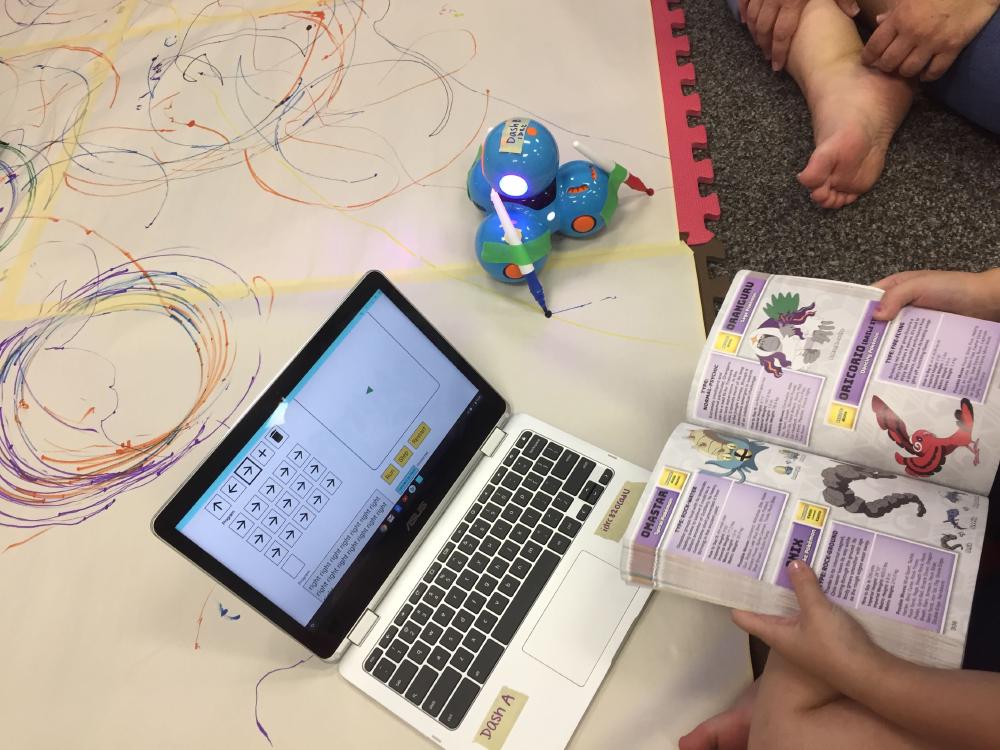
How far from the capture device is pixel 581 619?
50 centimetres

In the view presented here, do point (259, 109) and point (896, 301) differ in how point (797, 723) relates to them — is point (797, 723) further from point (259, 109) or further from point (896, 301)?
point (259, 109)

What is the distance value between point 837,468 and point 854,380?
7 centimetres

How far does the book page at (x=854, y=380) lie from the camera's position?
18.9 inches

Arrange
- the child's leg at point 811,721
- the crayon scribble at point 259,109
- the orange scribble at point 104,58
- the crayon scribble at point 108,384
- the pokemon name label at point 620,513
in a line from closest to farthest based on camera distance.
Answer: the child's leg at point 811,721 → the pokemon name label at point 620,513 → the crayon scribble at point 108,384 → the crayon scribble at point 259,109 → the orange scribble at point 104,58

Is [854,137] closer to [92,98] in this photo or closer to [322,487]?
[322,487]

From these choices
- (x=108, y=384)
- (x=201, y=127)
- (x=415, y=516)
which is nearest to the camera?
(x=415, y=516)

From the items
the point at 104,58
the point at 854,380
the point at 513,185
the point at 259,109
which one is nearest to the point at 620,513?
the point at 854,380

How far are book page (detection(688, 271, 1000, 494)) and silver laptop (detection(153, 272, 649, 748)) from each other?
113 millimetres

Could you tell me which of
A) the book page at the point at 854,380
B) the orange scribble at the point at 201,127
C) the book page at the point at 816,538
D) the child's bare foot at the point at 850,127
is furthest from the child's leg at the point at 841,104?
the orange scribble at the point at 201,127

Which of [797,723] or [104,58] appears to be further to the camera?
[104,58]

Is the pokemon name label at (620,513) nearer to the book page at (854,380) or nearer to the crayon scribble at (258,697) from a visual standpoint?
the book page at (854,380)

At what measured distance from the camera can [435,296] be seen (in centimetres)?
69

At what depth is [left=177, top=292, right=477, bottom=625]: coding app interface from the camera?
0.45 metres

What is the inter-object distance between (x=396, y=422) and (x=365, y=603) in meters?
0.14
